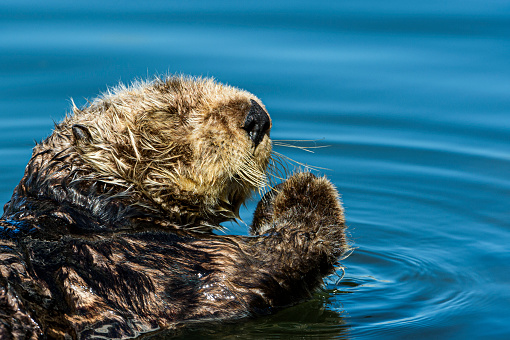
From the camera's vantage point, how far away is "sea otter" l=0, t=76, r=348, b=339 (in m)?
3.58

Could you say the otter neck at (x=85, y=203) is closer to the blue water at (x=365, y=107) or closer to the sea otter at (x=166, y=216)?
the sea otter at (x=166, y=216)

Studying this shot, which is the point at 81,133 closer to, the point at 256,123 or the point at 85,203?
the point at 85,203

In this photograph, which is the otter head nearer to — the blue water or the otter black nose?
the otter black nose

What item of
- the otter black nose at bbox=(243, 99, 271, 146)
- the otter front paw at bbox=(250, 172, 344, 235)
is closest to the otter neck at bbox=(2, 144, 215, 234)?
the otter front paw at bbox=(250, 172, 344, 235)

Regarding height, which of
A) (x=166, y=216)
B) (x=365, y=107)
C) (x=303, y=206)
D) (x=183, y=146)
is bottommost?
(x=166, y=216)

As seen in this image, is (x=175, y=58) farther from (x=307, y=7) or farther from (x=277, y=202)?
(x=277, y=202)

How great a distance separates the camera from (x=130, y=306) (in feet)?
11.6

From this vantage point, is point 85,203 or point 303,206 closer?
point 85,203

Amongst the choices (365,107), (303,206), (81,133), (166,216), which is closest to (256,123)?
(303,206)

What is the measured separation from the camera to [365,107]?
7434 millimetres

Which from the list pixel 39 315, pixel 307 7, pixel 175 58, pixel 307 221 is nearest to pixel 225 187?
pixel 307 221

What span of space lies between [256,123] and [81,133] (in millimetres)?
971

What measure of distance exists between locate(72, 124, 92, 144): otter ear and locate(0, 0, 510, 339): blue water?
1.20 m

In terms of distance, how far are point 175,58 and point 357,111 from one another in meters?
2.06
